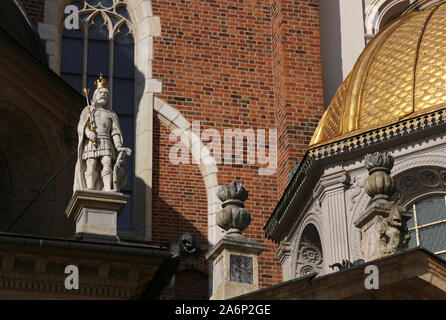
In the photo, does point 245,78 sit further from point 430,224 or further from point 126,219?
point 430,224

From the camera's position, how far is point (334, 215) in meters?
19.0

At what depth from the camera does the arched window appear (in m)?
18.4

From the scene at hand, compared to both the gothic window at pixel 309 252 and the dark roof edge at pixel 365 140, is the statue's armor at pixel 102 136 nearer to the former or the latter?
the dark roof edge at pixel 365 140

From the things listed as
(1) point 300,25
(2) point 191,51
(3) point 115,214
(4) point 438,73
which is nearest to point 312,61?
(1) point 300,25

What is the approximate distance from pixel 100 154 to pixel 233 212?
185 cm

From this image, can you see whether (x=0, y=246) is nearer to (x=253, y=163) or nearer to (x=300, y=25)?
(x=253, y=163)

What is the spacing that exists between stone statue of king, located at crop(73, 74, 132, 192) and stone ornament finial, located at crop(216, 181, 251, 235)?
1.36 meters

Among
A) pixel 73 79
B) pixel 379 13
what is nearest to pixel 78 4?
pixel 73 79

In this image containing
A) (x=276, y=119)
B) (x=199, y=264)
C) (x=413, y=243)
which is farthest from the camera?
(x=276, y=119)

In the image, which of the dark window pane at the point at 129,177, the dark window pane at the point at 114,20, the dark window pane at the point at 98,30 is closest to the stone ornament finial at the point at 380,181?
the dark window pane at the point at 129,177

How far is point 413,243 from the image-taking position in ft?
60.6

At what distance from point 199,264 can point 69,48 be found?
429cm

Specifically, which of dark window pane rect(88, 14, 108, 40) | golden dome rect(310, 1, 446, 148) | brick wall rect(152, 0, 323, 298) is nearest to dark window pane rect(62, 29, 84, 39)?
dark window pane rect(88, 14, 108, 40)

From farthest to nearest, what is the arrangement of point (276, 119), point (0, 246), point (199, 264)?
point (276, 119) → point (199, 264) → point (0, 246)
